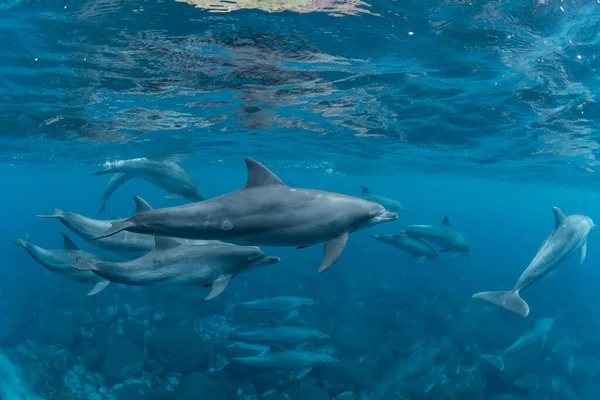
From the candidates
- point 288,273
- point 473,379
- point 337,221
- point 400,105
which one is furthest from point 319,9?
point 288,273

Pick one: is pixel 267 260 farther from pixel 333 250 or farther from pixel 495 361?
pixel 495 361

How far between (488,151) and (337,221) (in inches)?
973

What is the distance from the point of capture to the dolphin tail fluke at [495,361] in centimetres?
1282

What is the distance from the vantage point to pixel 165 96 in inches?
590

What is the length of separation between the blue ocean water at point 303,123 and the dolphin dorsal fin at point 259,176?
541 centimetres

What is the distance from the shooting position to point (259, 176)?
436cm

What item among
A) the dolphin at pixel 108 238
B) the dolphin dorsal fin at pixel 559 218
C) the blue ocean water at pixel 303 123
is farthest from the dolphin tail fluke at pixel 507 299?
the dolphin at pixel 108 238

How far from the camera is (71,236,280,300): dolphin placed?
17.7 feet

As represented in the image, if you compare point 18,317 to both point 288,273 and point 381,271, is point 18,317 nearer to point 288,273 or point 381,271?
point 288,273

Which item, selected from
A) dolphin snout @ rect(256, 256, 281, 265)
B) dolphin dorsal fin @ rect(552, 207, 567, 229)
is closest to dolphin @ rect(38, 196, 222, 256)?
dolphin snout @ rect(256, 256, 281, 265)

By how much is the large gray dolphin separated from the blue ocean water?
5.63 meters

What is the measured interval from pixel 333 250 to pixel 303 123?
16.4 meters

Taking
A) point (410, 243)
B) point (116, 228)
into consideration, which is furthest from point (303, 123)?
point (116, 228)

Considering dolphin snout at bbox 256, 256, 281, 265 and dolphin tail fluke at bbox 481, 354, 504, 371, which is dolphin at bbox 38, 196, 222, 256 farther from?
dolphin tail fluke at bbox 481, 354, 504, 371
